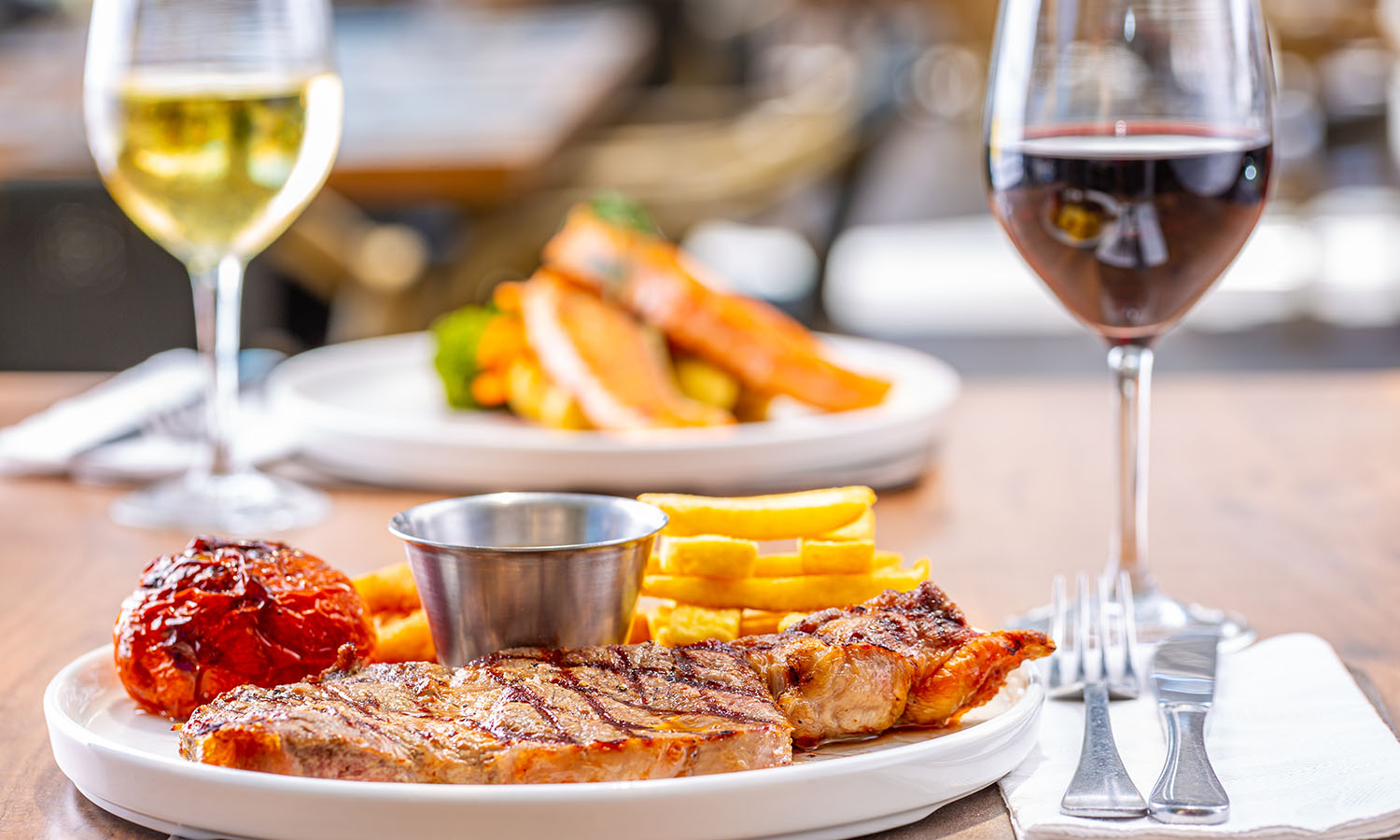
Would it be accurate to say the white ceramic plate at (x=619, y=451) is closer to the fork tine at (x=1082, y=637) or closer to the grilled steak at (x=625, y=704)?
the fork tine at (x=1082, y=637)

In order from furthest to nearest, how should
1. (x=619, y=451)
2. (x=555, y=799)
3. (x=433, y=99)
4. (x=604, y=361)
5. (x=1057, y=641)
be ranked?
(x=433, y=99), (x=604, y=361), (x=619, y=451), (x=1057, y=641), (x=555, y=799)

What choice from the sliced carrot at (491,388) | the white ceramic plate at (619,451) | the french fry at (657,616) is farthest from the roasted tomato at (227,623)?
the sliced carrot at (491,388)

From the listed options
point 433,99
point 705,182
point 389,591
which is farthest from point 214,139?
point 705,182

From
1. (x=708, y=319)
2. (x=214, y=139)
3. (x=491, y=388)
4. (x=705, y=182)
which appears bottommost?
(x=705, y=182)

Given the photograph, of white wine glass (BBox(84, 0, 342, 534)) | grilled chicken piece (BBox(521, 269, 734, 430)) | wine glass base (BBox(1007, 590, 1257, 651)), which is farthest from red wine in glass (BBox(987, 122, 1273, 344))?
white wine glass (BBox(84, 0, 342, 534))

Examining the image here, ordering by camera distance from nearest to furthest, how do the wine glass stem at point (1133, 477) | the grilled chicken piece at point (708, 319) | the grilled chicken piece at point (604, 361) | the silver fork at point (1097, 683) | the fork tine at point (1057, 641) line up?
the silver fork at point (1097, 683), the fork tine at point (1057, 641), the wine glass stem at point (1133, 477), the grilled chicken piece at point (604, 361), the grilled chicken piece at point (708, 319)

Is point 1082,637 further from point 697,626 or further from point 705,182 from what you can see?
point 705,182

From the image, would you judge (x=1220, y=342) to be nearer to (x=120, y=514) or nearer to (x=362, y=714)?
(x=120, y=514)

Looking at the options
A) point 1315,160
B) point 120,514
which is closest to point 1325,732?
point 120,514
